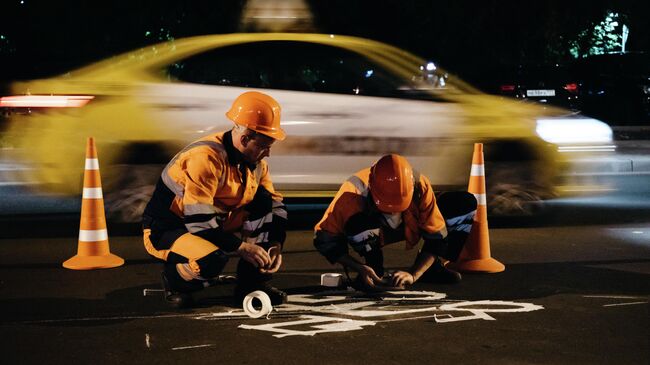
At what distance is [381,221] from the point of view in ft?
21.6

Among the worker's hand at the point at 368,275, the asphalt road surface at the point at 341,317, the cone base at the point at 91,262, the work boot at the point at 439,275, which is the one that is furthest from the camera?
the cone base at the point at 91,262

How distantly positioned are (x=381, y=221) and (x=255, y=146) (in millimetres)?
1021

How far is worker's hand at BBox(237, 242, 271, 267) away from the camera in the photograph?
5832 millimetres

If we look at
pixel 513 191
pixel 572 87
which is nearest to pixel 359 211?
pixel 513 191

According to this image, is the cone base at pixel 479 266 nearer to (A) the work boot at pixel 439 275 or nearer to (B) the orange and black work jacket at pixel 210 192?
(A) the work boot at pixel 439 275

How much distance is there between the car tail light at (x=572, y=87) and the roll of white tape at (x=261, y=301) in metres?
14.1

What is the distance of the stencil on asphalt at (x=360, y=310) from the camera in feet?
18.7

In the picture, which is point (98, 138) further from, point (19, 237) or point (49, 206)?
point (49, 206)

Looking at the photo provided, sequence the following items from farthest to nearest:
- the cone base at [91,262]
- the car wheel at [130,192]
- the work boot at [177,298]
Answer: the car wheel at [130,192]
the cone base at [91,262]
the work boot at [177,298]

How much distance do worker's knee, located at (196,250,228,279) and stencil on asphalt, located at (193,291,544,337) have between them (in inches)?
9.6

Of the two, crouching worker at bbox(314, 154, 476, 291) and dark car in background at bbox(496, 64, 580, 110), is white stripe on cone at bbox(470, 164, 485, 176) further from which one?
dark car in background at bbox(496, 64, 580, 110)

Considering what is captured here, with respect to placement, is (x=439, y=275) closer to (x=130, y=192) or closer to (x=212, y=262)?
(x=212, y=262)

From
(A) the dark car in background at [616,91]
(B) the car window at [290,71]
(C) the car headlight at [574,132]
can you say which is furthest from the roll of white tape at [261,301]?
(A) the dark car in background at [616,91]

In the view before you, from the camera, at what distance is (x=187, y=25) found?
89.2 ft
